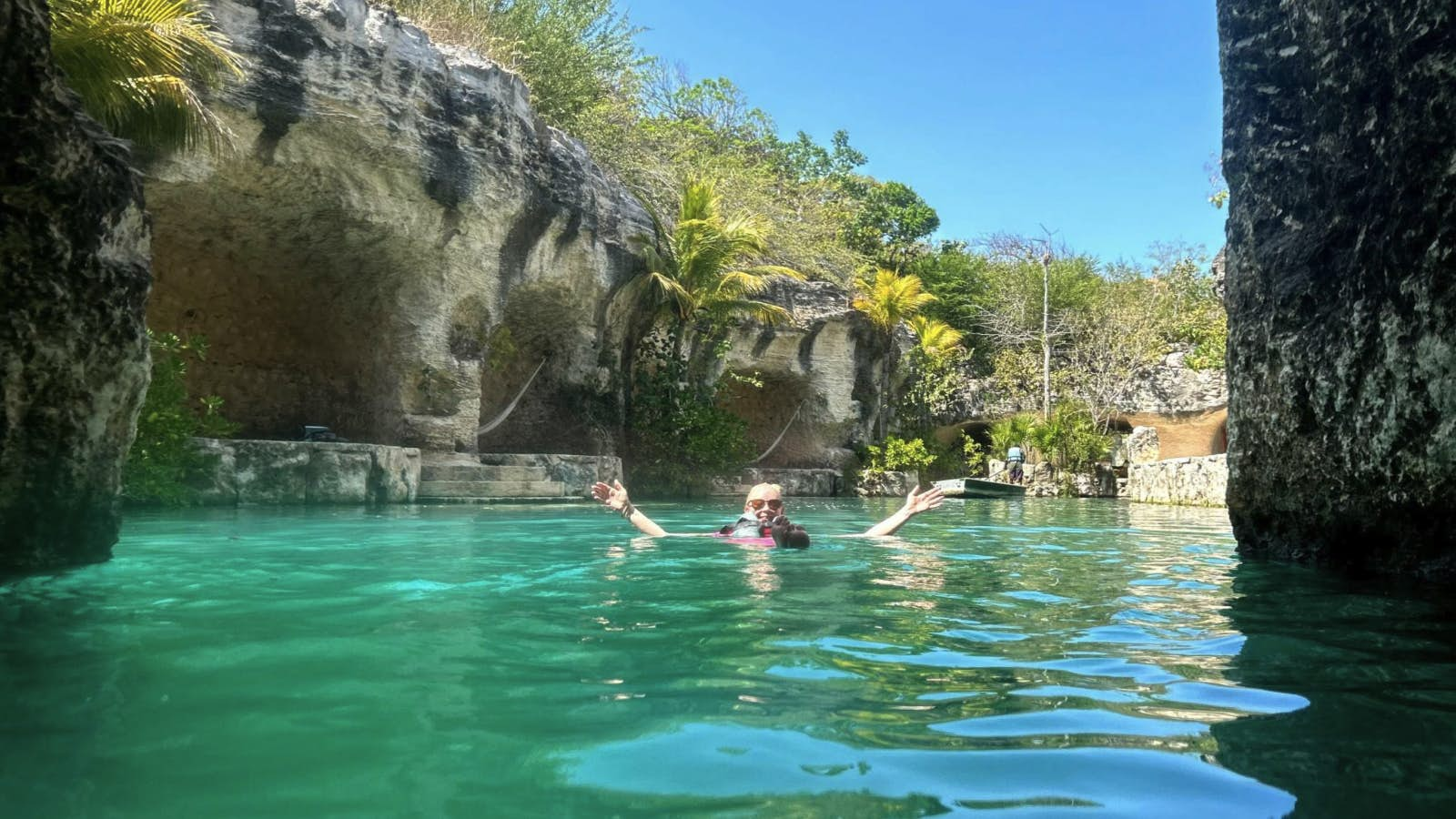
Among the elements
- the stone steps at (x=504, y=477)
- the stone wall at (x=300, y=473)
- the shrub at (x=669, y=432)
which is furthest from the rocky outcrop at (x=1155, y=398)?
the stone wall at (x=300, y=473)

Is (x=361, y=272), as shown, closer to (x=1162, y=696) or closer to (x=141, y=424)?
(x=141, y=424)

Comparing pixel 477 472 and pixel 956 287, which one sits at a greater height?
pixel 956 287

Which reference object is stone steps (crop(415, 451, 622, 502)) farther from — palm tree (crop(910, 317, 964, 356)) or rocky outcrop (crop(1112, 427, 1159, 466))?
rocky outcrop (crop(1112, 427, 1159, 466))

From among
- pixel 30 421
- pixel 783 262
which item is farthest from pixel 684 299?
pixel 30 421

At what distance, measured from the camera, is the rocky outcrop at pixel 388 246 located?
11.7 metres

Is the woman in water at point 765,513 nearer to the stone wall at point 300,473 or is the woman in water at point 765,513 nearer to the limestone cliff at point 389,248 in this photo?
the stone wall at point 300,473

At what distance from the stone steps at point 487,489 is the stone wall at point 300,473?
0.68 metres

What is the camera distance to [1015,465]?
1025 inches

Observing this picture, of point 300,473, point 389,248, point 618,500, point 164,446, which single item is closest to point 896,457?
point 389,248

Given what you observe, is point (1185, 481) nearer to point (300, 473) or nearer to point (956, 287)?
point (300, 473)

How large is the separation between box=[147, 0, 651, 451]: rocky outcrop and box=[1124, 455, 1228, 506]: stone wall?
33.0 ft

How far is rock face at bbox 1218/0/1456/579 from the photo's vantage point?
13.9ft

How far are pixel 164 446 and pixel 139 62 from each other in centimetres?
366

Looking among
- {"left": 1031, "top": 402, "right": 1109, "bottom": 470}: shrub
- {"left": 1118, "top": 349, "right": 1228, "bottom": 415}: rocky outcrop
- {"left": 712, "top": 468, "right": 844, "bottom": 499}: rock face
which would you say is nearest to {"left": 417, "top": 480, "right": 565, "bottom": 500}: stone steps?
Result: {"left": 712, "top": 468, "right": 844, "bottom": 499}: rock face
